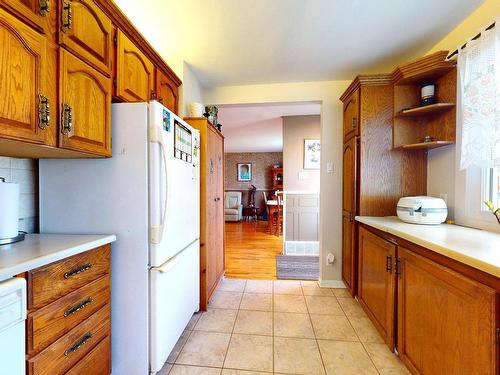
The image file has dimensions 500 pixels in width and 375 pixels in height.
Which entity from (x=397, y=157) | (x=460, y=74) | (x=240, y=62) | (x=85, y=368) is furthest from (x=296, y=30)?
Result: (x=85, y=368)

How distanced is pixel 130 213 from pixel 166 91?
119 centimetres

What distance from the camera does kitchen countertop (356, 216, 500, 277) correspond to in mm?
833

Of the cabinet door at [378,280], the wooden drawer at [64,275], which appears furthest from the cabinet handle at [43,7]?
the cabinet door at [378,280]

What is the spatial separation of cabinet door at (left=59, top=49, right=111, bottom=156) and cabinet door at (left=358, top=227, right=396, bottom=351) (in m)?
1.80

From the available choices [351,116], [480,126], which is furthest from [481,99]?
[351,116]

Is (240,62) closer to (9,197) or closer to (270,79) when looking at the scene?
(270,79)

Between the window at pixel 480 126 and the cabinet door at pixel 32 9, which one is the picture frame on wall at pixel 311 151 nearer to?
the window at pixel 480 126

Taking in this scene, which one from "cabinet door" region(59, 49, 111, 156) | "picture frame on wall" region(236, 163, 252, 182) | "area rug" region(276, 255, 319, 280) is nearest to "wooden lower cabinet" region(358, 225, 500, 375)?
"area rug" region(276, 255, 319, 280)

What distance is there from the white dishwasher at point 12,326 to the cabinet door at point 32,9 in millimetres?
942

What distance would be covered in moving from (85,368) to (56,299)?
397 millimetres

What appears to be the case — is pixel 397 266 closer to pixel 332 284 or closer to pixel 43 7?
pixel 332 284

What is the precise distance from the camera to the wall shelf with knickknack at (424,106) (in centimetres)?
168

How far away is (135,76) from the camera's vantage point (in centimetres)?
155

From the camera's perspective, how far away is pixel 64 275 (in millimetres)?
948
